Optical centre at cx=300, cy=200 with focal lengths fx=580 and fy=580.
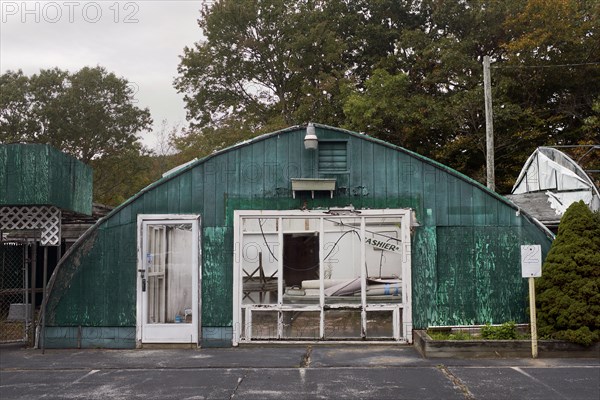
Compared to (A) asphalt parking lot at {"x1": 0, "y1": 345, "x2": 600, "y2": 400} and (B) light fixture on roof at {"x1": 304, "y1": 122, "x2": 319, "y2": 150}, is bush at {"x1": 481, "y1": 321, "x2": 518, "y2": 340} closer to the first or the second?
(A) asphalt parking lot at {"x1": 0, "y1": 345, "x2": 600, "y2": 400}

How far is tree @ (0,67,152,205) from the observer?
1176 inches

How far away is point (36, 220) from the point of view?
9.53 metres

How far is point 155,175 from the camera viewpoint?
3603cm

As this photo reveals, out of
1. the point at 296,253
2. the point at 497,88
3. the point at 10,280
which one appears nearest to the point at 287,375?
the point at 296,253

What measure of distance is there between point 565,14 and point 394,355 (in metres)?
18.8

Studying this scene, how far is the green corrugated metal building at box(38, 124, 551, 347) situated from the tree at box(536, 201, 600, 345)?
1.81 ft

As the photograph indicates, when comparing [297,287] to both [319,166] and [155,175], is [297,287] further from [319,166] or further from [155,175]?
[155,175]

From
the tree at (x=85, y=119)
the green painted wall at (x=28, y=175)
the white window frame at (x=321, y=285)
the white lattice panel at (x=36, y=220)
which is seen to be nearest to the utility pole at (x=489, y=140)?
the white window frame at (x=321, y=285)

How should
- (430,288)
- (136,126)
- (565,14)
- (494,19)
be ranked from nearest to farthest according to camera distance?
(430,288), (565,14), (494,19), (136,126)

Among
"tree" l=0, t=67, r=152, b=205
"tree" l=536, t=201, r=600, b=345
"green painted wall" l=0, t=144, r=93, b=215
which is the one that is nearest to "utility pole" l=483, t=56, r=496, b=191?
"tree" l=536, t=201, r=600, b=345

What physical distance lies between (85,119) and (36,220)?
2291 cm

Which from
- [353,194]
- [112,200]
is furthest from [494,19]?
[112,200]

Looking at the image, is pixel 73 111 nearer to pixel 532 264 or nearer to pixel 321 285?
pixel 321 285

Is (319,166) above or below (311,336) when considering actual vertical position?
above
